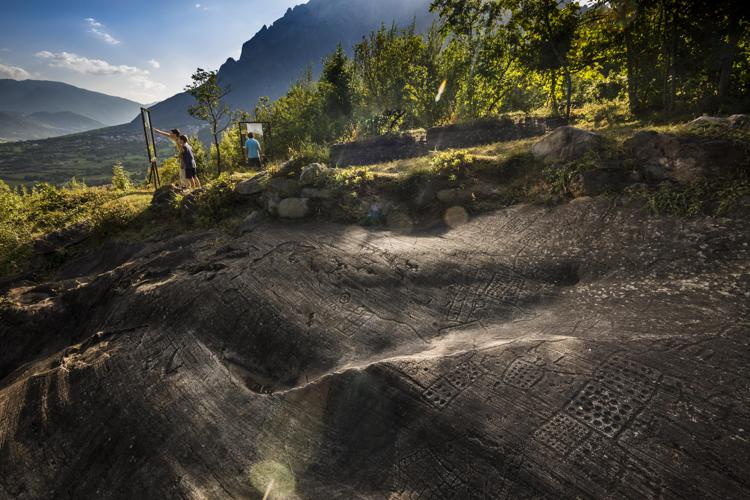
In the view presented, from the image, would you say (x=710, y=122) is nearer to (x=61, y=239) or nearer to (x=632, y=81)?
(x=632, y=81)

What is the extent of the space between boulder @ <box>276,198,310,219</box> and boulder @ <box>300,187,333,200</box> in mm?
265

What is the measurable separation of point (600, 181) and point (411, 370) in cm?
622

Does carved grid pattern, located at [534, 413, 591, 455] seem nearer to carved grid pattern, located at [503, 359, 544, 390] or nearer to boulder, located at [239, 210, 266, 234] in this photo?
carved grid pattern, located at [503, 359, 544, 390]

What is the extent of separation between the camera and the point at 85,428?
557cm

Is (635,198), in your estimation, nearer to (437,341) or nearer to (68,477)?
(437,341)

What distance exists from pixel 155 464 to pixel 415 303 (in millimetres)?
4609

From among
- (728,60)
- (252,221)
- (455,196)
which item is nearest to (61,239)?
(252,221)

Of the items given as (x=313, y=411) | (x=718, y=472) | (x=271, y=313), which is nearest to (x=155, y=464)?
(x=313, y=411)

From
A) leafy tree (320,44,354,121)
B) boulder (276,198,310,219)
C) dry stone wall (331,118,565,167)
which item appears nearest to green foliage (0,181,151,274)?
boulder (276,198,310,219)

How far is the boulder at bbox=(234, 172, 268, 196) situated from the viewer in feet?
37.0

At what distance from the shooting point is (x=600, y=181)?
789 cm

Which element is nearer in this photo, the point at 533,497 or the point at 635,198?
the point at 533,497

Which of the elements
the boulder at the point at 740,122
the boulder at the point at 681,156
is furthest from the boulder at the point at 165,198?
the boulder at the point at 740,122

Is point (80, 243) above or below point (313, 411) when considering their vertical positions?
above
